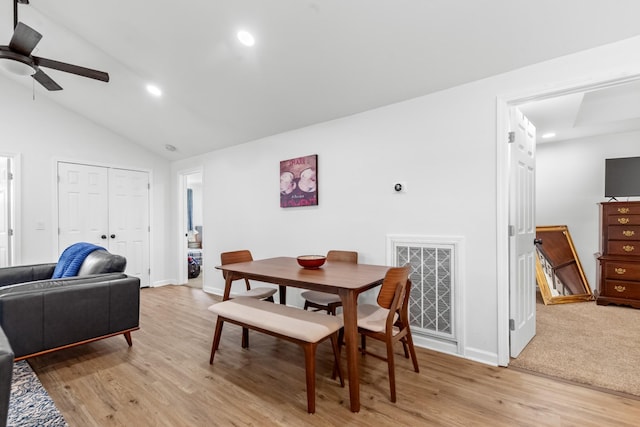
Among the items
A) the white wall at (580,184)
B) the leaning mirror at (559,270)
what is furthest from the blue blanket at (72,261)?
the white wall at (580,184)

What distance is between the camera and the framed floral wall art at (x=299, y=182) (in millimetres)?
3500

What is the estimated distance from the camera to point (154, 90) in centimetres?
360

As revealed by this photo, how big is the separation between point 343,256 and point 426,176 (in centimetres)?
108

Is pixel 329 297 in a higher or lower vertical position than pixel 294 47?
lower

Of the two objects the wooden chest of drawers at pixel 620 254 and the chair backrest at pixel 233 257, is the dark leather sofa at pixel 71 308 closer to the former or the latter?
the chair backrest at pixel 233 257

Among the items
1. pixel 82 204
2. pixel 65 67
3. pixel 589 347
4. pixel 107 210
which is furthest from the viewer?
pixel 107 210

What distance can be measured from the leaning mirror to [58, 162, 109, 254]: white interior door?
256 inches

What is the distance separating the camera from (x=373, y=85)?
8.93ft

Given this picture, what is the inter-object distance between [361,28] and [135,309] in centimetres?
305

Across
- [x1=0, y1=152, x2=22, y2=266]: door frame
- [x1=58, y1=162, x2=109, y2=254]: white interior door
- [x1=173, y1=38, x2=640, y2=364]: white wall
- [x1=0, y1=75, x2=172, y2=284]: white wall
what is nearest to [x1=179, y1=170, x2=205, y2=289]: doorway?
Answer: [x1=58, y1=162, x2=109, y2=254]: white interior door

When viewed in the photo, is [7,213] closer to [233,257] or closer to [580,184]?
[233,257]

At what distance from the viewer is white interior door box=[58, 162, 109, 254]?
14.6 ft

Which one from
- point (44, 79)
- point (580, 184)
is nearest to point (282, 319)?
point (44, 79)

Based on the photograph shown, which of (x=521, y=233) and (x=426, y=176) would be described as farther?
(x=426, y=176)
